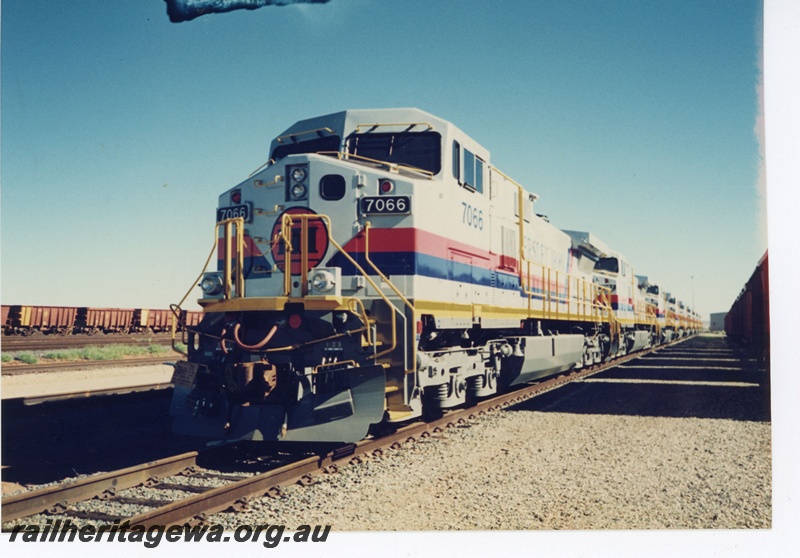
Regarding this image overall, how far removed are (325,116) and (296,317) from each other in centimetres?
Result: 220

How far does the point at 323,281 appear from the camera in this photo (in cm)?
503

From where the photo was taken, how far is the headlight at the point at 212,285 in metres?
5.44

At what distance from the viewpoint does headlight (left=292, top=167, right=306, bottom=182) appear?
18.6 feet

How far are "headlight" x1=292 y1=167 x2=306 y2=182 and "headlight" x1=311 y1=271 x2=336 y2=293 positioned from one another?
3.52ft

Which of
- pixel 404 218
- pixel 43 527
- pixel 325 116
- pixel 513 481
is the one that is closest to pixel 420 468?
pixel 513 481

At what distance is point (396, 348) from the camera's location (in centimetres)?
528

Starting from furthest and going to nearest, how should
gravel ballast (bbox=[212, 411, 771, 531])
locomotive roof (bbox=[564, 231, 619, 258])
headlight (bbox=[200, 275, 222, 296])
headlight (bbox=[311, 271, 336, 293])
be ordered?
1. locomotive roof (bbox=[564, 231, 619, 258])
2. headlight (bbox=[200, 275, 222, 296])
3. headlight (bbox=[311, 271, 336, 293])
4. gravel ballast (bbox=[212, 411, 771, 531])

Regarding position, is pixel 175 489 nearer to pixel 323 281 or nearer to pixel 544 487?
pixel 323 281

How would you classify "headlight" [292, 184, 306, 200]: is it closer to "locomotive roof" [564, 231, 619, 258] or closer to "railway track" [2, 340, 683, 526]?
"railway track" [2, 340, 683, 526]

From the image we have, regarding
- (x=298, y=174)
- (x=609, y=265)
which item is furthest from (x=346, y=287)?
(x=609, y=265)

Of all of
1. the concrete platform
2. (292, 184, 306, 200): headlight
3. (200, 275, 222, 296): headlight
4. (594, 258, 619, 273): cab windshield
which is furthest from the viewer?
(594, 258, 619, 273): cab windshield

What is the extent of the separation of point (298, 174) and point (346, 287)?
113cm

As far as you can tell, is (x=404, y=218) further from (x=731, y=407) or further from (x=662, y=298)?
(x=662, y=298)

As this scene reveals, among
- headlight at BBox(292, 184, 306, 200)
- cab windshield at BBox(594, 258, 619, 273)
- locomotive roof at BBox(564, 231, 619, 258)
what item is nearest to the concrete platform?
headlight at BBox(292, 184, 306, 200)
